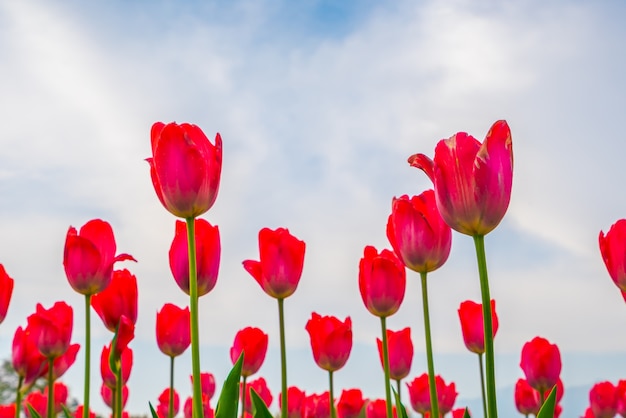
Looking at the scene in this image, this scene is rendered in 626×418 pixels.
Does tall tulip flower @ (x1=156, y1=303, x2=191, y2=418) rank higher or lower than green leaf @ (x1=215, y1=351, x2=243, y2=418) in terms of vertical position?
higher

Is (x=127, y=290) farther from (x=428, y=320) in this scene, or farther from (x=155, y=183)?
(x=428, y=320)

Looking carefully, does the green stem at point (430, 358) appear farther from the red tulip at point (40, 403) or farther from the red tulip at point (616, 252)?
the red tulip at point (40, 403)

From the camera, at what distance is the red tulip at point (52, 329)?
12.9 ft

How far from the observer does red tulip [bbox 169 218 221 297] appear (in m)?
2.98

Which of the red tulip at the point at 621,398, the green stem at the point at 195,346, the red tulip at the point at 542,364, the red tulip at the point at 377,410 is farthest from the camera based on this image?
the red tulip at the point at 621,398

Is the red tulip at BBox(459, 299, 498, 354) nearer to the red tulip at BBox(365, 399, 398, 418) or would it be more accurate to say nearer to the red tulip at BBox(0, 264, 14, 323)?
the red tulip at BBox(365, 399, 398, 418)

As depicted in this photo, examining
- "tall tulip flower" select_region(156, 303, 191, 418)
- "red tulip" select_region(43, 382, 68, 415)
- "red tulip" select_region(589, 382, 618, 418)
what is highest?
"tall tulip flower" select_region(156, 303, 191, 418)

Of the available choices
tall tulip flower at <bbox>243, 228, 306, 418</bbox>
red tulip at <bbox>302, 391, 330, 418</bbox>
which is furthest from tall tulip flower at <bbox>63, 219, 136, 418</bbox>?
red tulip at <bbox>302, 391, 330, 418</bbox>

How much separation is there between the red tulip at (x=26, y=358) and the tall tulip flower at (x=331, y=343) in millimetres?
1618

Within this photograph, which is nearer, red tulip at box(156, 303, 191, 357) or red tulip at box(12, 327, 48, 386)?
red tulip at box(12, 327, 48, 386)

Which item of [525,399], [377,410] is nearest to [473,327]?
[377,410]

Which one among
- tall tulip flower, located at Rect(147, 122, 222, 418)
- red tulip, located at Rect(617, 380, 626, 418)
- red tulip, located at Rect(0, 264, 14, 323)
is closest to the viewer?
tall tulip flower, located at Rect(147, 122, 222, 418)

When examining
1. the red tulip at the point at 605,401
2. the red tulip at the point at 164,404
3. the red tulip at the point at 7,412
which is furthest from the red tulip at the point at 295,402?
the red tulip at the point at 605,401

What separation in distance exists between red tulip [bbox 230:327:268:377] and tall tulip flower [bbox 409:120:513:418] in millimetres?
2925
